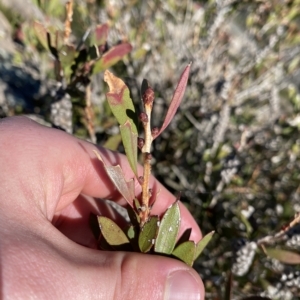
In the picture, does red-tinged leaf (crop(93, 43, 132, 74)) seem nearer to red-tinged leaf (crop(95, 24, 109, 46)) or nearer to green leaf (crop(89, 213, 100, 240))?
red-tinged leaf (crop(95, 24, 109, 46))

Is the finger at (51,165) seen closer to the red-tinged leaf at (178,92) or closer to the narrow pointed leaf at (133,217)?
the narrow pointed leaf at (133,217)

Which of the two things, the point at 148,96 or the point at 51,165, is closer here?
the point at 148,96

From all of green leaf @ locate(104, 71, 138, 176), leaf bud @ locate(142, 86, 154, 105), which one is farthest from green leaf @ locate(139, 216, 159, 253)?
leaf bud @ locate(142, 86, 154, 105)

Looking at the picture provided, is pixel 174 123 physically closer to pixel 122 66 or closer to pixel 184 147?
pixel 184 147

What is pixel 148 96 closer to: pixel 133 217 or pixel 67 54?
pixel 133 217

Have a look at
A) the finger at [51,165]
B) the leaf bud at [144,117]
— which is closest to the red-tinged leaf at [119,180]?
the leaf bud at [144,117]

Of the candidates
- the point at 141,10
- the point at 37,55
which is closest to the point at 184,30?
the point at 141,10

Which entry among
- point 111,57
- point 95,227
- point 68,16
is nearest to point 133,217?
point 95,227
